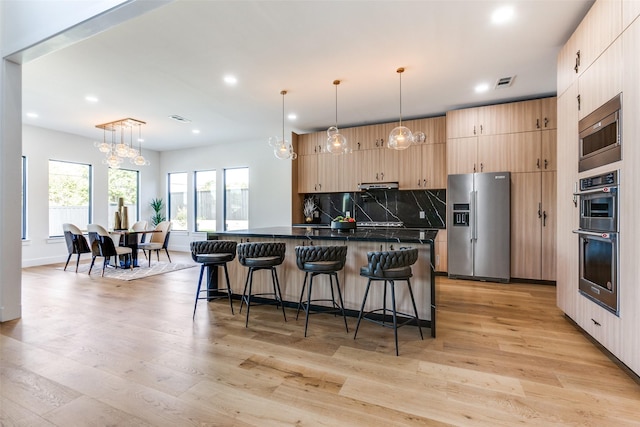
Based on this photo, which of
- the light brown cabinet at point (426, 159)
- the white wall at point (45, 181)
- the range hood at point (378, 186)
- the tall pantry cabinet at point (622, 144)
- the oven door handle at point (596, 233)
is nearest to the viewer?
the tall pantry cabinet at point (622, 144)

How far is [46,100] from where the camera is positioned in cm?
474

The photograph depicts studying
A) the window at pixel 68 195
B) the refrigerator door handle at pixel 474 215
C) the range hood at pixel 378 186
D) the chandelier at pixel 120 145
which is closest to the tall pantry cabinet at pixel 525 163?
the refrigerator door handle at pixel 474 215

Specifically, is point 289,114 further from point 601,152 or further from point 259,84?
point 601,152

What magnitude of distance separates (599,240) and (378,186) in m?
3.51

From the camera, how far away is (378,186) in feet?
18.4

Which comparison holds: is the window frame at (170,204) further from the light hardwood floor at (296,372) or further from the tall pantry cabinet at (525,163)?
the tall pantry cabinet at (525,163)

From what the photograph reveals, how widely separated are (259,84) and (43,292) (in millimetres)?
4250

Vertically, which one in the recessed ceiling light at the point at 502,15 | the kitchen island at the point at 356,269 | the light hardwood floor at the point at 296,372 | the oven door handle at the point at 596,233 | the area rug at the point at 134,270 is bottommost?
the light hardwood floor at the point at 296,372

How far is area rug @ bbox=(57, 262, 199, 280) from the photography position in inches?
208

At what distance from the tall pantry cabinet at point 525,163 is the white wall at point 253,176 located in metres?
4.05

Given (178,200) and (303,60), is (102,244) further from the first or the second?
(303,60)

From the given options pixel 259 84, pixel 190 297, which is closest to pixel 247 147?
pixel 259 84

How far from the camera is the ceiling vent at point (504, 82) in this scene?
3973 mm

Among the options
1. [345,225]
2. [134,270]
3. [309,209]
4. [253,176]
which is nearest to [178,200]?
[253,176]
